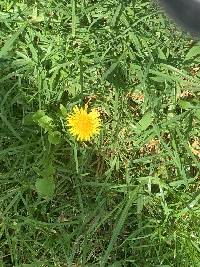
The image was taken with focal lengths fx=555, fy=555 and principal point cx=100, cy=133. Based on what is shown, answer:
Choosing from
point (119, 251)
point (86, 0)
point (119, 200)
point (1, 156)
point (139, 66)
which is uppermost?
point (86, 0)

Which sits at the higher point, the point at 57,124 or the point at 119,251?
the point at 57,124

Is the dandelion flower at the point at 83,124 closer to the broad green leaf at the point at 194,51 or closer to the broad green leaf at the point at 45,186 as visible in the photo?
the broad green leaf at the point at 45,186

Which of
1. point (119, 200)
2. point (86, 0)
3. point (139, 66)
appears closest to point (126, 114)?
point (139, 66)

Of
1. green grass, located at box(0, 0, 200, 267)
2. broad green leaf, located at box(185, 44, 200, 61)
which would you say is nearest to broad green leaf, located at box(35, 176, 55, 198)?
green grass, located at box(0, 0, 200, 267)

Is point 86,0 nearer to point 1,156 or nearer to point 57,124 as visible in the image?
point 57,124

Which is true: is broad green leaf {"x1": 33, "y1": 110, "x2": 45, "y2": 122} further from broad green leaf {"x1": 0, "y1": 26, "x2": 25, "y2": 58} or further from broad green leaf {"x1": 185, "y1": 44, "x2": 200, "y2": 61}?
broad green leaf {"x1": 185, "y1": 44, "x2": 200, "y2": 61}

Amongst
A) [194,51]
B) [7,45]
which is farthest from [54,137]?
[194,51]
